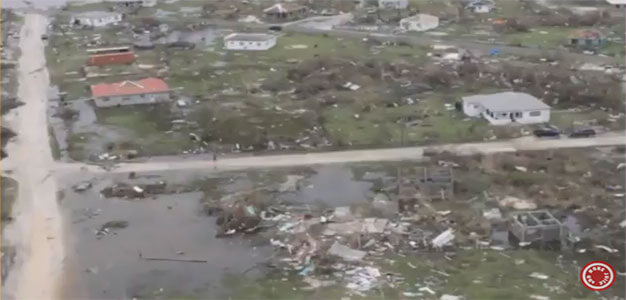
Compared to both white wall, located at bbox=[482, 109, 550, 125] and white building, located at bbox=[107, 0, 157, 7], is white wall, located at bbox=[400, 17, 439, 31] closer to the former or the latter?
white wall, located at bbox=[482, 109, 550, 125]

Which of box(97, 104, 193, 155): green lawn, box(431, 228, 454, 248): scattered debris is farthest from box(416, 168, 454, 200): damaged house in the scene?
box(97, 104, 193, 155): green lawn

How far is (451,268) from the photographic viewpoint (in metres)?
18.3

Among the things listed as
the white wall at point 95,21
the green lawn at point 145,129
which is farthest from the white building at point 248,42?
the white wall at point 95,21

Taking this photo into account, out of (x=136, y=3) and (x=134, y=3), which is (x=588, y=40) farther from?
(x=134, y=3)

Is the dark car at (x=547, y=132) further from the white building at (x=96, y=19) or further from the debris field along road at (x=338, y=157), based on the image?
the white building at (x=96, y=19)

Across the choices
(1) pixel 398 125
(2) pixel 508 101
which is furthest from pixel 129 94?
(2) pixel 508 101

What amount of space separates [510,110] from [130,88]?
578 inches

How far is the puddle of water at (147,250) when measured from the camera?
709 inches

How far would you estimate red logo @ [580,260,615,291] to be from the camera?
17.4m

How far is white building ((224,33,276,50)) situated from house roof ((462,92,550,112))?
14005 mm

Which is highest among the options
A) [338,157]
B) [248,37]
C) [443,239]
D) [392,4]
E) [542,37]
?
[443,239]

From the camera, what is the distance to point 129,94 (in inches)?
1256

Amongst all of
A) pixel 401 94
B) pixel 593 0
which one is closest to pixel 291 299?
pixel 401 94

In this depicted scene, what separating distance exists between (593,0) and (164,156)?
36788mm
